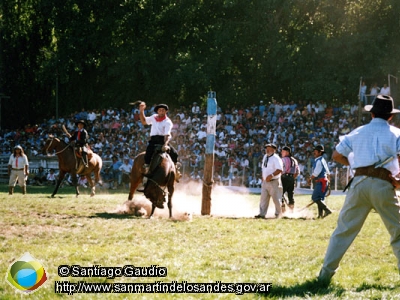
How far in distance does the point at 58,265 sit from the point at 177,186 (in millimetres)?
19934

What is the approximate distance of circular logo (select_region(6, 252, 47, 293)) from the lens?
6809 mm

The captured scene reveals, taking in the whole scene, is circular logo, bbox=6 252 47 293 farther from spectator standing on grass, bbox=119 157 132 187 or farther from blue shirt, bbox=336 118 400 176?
spectator standing on grass, bbox=119 157 132 187

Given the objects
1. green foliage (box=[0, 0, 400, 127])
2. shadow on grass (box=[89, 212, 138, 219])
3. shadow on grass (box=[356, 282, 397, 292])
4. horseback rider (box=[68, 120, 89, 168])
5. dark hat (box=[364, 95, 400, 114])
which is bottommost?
shadow on grass (box=[89, 212, 138, 219])

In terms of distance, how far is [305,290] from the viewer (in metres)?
6.96

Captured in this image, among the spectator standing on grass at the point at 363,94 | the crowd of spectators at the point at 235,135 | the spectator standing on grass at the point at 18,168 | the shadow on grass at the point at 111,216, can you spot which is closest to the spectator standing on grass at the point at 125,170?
the crowd of spectators at the point at 235,135

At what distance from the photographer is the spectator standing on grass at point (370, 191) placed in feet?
23.7

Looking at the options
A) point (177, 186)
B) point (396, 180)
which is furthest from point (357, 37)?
point (396, 180)

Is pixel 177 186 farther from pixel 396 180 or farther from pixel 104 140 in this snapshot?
pixel 396 180

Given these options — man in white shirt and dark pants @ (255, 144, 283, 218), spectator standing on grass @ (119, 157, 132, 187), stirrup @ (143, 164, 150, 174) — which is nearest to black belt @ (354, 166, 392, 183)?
stirrup @ (143, 164, 150, 174)

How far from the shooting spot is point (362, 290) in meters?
7.05

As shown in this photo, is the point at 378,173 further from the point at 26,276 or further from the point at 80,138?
the point at 80,138

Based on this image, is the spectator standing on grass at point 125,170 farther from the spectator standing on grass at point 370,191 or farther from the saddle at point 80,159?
the spectator standing on grass at point 370,191

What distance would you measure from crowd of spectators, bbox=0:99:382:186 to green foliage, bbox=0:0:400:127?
2.29 metres

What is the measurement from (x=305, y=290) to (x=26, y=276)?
3.07 meters
